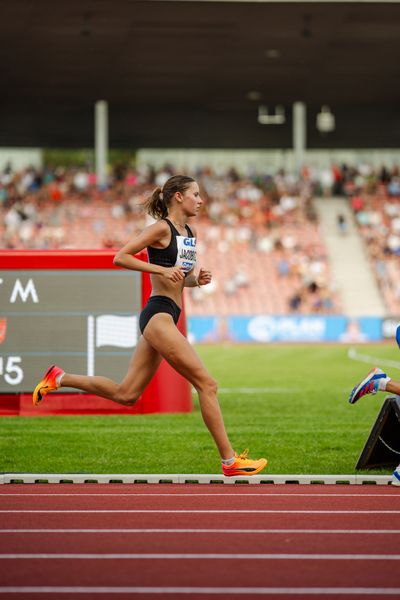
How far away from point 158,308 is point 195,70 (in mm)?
37580

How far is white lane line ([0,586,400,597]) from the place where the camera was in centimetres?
551

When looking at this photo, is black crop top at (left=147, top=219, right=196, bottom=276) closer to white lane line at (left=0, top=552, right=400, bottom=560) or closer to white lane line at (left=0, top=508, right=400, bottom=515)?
white lane line at (left=0, top=508, right=400, bottom=515)

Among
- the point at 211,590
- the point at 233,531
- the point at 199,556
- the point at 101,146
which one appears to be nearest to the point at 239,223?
the point at 101,146

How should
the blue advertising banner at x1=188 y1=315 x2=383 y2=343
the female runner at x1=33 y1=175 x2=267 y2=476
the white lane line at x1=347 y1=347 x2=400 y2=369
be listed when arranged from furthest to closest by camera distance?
the blue advertising banner at x1=188 y1=315 x2=383 y2=343 → the white lane line at x1=347 y1=347 x2=400 y2=369 → the female runner at x1=33 y1=175 x2=267 y2=476

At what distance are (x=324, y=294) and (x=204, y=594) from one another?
1525 inches

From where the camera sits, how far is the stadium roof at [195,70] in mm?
37031

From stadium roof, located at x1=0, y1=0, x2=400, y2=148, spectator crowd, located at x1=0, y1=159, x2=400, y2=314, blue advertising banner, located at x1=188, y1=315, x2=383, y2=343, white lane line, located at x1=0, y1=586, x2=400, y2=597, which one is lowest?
white lane line, located at x1=0, y1=586, x2=400, y2=597

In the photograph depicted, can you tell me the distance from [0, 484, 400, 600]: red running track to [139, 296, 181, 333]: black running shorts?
1142 mm

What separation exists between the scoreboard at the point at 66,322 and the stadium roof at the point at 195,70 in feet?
71.7

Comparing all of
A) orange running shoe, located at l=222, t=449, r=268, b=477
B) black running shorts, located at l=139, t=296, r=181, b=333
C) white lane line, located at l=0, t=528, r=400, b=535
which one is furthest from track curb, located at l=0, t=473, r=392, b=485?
white lane line, located at l=0, t=528, r=400, b=535

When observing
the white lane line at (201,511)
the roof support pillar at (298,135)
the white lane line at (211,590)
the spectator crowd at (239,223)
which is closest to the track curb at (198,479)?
the white lane line at (201,511)

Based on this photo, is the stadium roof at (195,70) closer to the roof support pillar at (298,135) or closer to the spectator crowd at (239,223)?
the roof support pillar at (298,135)

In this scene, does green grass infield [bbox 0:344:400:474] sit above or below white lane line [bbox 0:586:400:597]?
above

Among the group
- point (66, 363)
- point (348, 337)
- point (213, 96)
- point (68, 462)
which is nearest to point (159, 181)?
point (213, 96)
